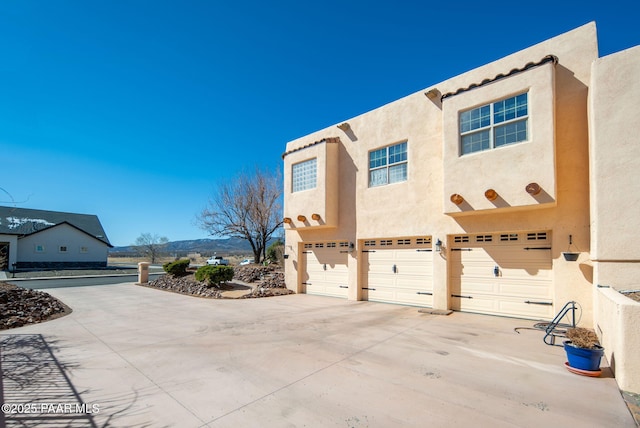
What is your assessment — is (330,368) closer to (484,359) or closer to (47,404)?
(484,359)

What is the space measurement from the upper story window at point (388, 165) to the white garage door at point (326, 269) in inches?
113

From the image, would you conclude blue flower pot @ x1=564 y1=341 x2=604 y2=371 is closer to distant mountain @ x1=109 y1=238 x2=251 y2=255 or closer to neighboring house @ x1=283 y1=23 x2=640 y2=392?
neighboring house @ x1=283 y1=23 x2=640 y2=392

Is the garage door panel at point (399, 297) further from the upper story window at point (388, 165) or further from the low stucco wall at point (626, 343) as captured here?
the low stucco wall at point (626, 343)

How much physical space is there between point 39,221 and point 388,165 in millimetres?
41327

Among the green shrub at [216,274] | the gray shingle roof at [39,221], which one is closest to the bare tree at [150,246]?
the gray shingle roof at [39,221]

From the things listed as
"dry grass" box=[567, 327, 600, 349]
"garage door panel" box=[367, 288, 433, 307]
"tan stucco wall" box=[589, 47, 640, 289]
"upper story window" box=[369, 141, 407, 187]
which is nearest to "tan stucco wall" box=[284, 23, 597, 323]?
"upper story window" box=[369, 141, 407, 187]

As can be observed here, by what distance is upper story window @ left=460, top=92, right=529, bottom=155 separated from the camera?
26.7 ft

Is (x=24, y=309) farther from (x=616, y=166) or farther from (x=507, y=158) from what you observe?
(x=616, y=166)

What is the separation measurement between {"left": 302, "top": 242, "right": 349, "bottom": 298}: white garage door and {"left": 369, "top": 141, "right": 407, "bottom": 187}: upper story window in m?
2.87

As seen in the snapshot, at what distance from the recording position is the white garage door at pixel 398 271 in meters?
10.2

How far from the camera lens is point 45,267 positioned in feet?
110

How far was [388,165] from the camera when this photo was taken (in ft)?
37.3

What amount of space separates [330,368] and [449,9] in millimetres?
10635

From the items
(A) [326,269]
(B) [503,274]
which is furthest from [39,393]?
(A) [326,269]
